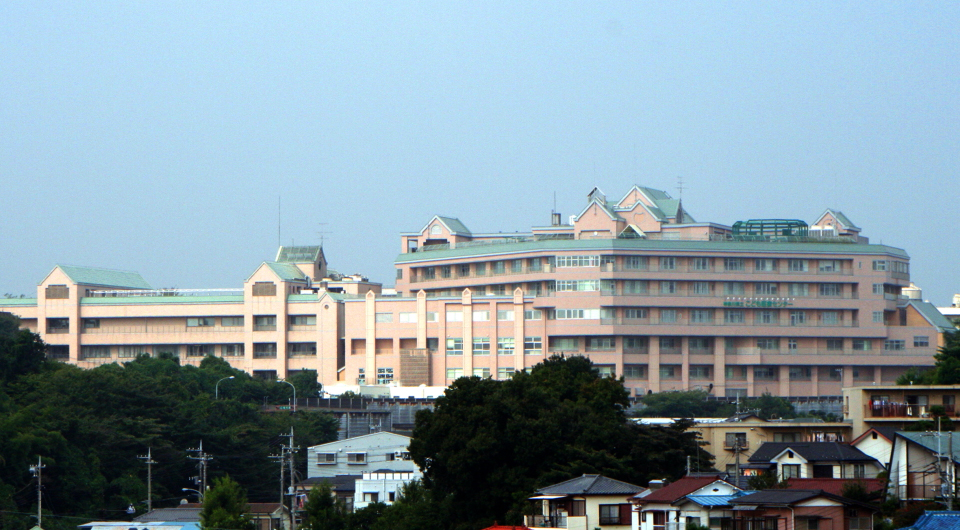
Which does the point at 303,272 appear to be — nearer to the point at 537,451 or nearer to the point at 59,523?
the point at 59,523

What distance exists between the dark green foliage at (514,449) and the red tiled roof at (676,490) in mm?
9070

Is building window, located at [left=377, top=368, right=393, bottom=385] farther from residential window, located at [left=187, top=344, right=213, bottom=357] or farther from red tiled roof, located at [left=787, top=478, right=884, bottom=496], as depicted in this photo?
Answer: red tiled roof, located at [left=787, top=478, right=884, bottom=496]

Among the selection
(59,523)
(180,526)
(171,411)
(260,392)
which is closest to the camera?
(180,526)

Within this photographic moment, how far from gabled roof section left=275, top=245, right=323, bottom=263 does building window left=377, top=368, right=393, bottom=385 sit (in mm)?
25189

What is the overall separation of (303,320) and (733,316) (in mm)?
50334

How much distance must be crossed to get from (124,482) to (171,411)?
12850 mm

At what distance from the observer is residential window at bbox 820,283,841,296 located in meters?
166

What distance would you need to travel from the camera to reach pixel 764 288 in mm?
164875

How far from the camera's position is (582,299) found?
162250 mm

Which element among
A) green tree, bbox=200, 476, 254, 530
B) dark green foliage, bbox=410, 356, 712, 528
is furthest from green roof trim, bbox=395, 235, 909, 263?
green tree, bbox=200, 476, 254, 530

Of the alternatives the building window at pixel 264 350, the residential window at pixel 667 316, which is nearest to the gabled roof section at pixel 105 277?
the building window at pixel 264 350

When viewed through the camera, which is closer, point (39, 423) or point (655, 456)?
point (655, 456)

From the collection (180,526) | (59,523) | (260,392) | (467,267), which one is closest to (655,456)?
(180,526)

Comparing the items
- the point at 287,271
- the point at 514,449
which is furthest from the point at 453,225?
the point at 514,449
